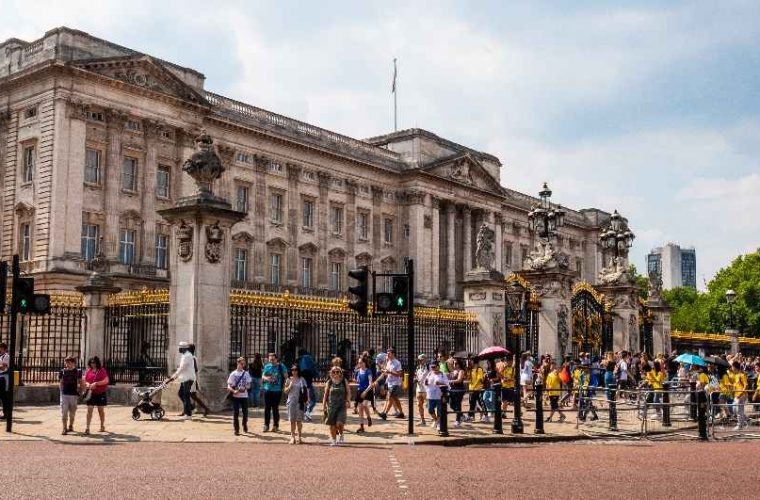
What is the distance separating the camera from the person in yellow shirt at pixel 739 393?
19.1 meters

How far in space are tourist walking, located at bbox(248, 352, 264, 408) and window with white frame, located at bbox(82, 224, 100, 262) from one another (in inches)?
1045

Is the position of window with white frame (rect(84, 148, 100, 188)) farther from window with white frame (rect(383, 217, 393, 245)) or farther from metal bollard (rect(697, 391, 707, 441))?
metal bollard (rect(697, 391, 707, 441))

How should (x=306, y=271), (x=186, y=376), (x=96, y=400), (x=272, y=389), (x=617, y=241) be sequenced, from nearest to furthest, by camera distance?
(x=96, y=400) < (x=272, y=389) < (x=186, y=376) < (x=617, y=241) < (x=306, y=271)

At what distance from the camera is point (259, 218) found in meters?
56.7

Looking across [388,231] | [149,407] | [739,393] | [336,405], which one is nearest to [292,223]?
[388,231]

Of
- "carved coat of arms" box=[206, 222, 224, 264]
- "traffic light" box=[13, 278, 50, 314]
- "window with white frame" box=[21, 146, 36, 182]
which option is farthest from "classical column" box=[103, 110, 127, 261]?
"traffic light" box=[13, 278, 50, 314]

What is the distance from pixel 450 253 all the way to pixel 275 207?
59.8 ft

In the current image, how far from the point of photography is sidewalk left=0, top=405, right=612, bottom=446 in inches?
614

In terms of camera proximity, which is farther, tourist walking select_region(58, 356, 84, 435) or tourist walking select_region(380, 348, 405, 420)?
tourist walking select_region(380, 348, 405, 420)

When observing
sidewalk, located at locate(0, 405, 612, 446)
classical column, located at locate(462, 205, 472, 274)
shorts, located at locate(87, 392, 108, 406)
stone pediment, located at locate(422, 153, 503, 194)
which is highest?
stone pediment, located at locate(422, 153, 503, 194)

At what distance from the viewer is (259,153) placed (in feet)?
186

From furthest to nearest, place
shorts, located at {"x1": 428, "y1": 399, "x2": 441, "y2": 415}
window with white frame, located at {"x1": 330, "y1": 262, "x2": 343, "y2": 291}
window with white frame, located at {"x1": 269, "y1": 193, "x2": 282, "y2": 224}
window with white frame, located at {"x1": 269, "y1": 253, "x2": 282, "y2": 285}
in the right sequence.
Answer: window with white frame, located at {"x1": 330, "y1": 262, "x2": 343, "y2": 291}, window with white frame, located at {"x1": 269, "y1": 193, "x2": 282, "y2": 224}, window with white frame, located at {"x1": 269, "y1": 253, "x2": 282, "y2": 285}, shorts, located at {"x1": 428, "y1": 399, "x2": 441, "y2": 415}

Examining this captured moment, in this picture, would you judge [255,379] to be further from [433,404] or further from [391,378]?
[433,404]

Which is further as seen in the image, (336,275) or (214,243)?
(336,275)
